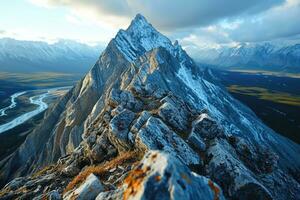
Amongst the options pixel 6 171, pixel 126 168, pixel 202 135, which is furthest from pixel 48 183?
pixel 6 171

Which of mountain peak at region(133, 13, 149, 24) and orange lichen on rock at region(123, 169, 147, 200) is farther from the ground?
mountain peak at region(133, 13, 149, 24)

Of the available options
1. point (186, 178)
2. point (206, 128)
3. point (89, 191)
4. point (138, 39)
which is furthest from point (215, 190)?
point (138, 39)

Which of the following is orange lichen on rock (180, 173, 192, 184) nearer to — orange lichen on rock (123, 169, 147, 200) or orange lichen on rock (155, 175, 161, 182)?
orange lichen on rock (155, 175, 161, 182)

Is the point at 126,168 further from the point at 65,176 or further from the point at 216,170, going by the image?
the point at 65,176

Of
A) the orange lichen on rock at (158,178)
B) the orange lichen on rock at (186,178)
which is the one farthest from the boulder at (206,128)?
the orange lichen on rock at (158,178)

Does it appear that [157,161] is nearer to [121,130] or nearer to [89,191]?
[89,191]

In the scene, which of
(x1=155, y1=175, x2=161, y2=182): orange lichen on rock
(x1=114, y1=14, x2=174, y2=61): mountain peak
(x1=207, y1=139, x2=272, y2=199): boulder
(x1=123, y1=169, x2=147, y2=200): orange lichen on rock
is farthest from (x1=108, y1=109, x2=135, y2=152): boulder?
→ (x1=114, y1=14, x2=174, y2=61): mountain peak

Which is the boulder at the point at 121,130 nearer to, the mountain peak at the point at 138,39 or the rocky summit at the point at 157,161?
the rocky summit at the point at 157,161

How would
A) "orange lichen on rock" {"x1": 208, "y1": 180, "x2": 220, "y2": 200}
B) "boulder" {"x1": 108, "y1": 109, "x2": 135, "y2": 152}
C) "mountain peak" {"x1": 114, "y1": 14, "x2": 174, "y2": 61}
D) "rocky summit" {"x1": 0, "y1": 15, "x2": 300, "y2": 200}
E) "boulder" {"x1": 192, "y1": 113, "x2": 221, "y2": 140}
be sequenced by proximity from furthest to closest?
"mountain peak" {"x1": 114, "y1": 14, "x2": 174, "y2": 61} → "boulder" {"x1": 192, "y1": 113, "x2": 221, "y2": 140} → "boulder" {"x1": 108, "y1": 109, "x2": 135, "y2": 152} → "orange lichen on rock" {"x1": 208, "y1": 180, "x2": 220, "y2": 200} → "rocky summit" {"x1": 0, "y1": 15, "x2": 300, "y2": 200}

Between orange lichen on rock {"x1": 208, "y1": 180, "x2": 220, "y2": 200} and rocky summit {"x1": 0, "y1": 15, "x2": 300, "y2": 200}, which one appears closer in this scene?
rocky summit {"x1": 0, "y1": 15, "x2": 300, "y2": 200}
